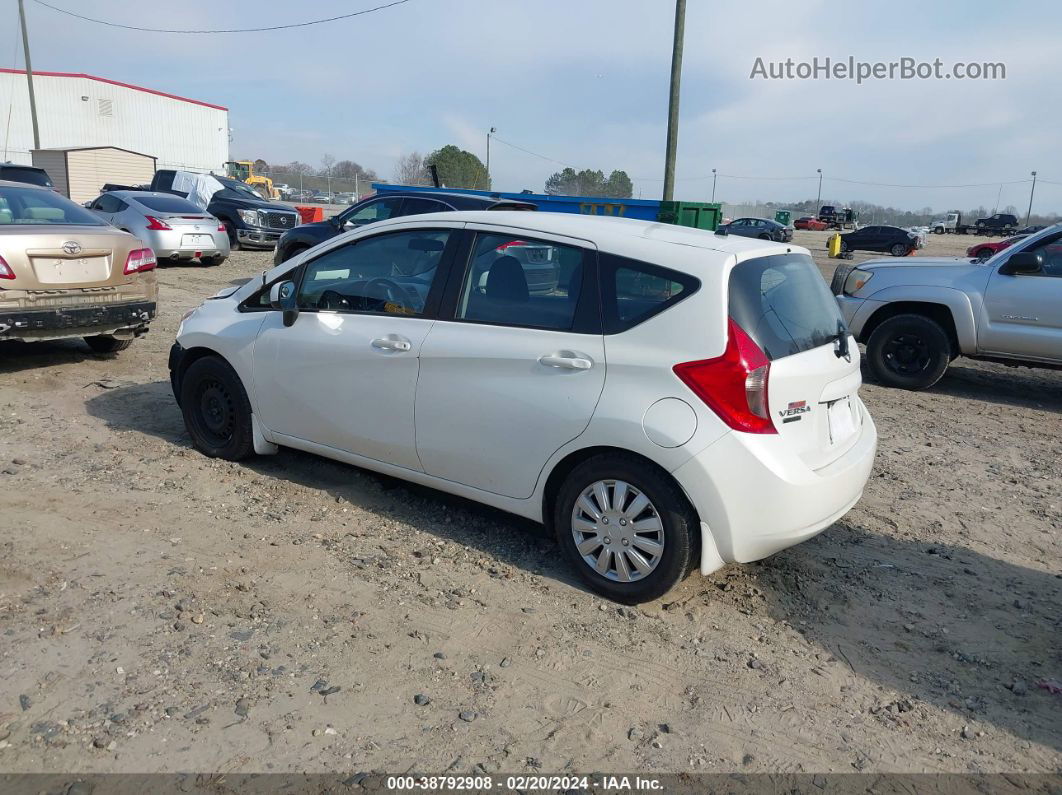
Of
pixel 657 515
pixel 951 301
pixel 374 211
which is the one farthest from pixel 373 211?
pixel 657 515

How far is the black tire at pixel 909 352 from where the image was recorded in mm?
8148

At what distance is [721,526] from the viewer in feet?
11.3

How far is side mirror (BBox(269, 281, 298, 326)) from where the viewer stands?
4754 millimetres

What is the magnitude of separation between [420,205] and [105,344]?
6.14 m

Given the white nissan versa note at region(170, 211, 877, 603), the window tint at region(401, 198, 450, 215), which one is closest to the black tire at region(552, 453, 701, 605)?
the white nissan versa note at region(170, 211, 877, 603)

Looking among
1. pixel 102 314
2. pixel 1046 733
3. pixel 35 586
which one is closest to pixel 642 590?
pixel 1046 733

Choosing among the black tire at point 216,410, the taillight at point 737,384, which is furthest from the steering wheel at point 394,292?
the taillight at point 737,384

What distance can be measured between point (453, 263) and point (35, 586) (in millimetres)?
2434

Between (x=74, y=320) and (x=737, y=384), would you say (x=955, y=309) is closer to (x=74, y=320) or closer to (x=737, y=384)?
(x=737, y=384)

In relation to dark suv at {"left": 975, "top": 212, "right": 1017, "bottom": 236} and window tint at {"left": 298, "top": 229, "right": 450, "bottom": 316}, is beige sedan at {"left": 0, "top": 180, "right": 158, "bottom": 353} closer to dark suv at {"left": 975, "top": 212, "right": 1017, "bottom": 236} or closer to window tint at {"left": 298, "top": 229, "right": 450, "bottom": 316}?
window tint at {"left": 298, "top": 229, "right": 450, "bottom": 316}

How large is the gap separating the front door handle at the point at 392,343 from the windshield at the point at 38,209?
13.5 feet

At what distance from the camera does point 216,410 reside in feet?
17.2

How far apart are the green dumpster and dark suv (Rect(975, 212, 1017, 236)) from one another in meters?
63.3

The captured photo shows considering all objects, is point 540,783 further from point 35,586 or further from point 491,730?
point 35,586
